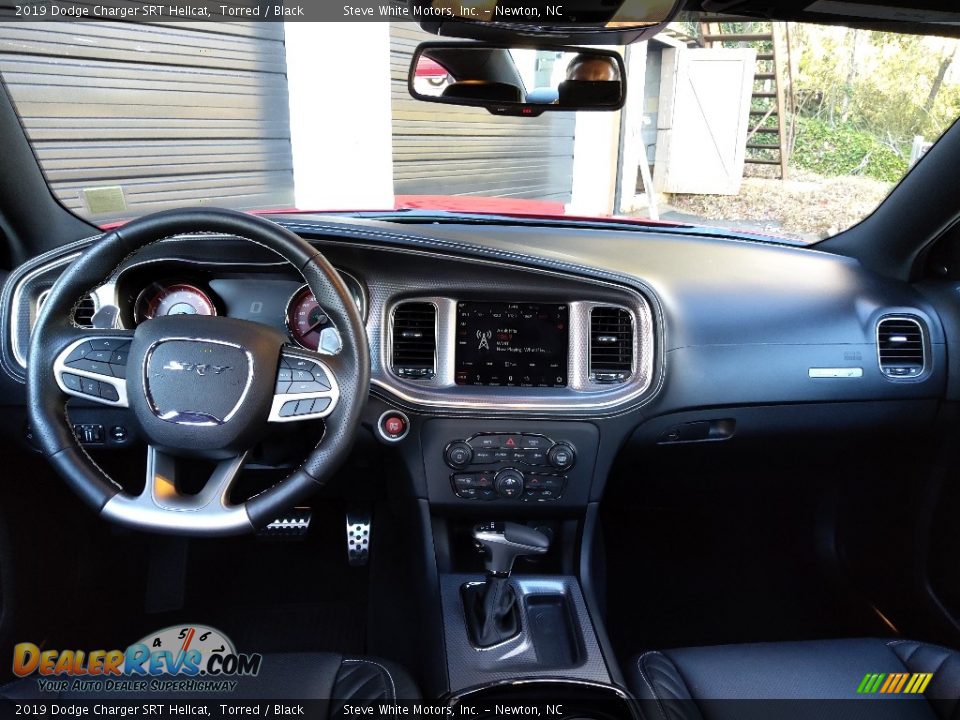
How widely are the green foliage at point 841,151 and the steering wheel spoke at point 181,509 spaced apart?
2203 mm

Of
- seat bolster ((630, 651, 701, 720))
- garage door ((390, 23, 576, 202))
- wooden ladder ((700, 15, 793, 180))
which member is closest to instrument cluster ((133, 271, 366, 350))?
seat bolster ((630, 651, 701, 720))

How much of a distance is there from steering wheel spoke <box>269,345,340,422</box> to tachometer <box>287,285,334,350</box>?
50 cm

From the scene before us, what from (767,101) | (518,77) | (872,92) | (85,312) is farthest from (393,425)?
(767,101)

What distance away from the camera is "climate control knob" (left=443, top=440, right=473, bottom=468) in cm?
207

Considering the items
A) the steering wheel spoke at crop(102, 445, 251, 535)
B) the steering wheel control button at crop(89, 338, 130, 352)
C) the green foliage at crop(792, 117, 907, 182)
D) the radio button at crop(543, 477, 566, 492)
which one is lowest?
the radio button at crop(543, 477, 566, 492)

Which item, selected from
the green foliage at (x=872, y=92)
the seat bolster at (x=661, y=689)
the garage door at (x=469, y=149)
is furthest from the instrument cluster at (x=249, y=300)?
the garage door at (x=469, y=149)

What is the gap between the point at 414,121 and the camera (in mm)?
6656

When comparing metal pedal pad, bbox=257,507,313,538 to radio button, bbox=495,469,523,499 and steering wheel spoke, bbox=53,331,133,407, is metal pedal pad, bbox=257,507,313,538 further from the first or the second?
steering wheel spoke, bbox=53,331,133,407

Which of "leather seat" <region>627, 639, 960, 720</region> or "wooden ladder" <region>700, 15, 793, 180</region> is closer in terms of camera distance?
"leather seat" <region>627, 639, 960, 720</region>

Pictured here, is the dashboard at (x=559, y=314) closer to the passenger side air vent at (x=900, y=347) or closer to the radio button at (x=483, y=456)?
the passenger side air vent at (x=900, y=347)

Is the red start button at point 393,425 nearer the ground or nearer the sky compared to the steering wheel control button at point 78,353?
nearer the ground

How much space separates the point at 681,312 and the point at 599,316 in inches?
9.3

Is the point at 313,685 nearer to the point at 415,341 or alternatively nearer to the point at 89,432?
the point at 415,341

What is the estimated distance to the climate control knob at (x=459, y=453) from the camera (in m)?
2.07
